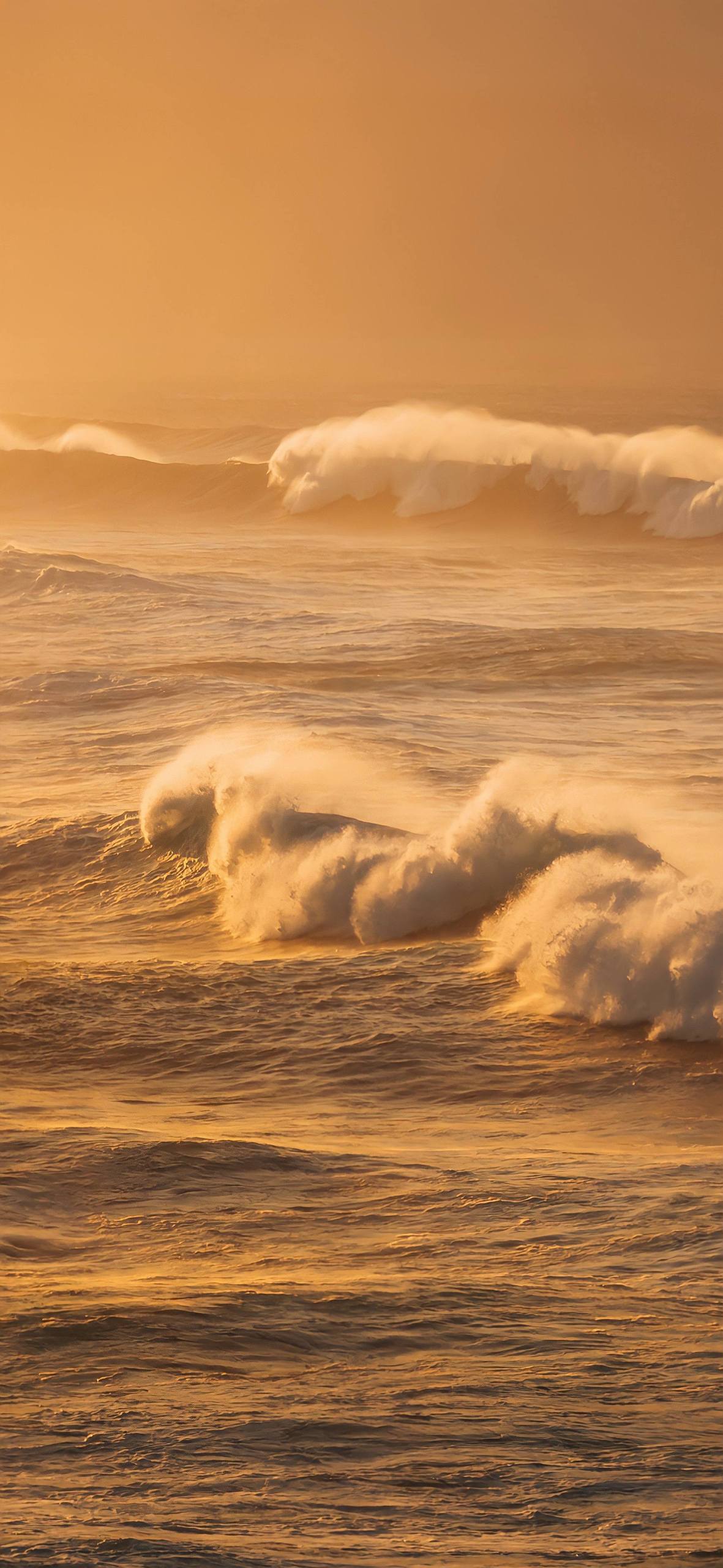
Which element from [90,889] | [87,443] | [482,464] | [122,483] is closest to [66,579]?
[90,889]

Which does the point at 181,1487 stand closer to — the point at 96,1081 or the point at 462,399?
the point at 96,1081

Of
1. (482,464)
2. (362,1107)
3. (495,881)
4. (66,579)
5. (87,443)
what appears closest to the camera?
(362,1107)

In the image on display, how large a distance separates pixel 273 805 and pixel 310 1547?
23.9ft

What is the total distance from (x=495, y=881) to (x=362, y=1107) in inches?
107

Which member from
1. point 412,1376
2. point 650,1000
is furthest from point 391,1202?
point 650,1000

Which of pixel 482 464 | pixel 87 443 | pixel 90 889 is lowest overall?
pixel 90 889

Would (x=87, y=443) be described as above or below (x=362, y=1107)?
above

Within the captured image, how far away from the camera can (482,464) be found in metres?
34.6

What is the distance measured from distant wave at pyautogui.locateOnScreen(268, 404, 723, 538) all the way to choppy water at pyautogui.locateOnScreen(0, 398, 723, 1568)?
15.2 meters

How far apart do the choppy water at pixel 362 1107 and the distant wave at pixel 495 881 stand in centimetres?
2

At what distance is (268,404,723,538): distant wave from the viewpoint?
106ft

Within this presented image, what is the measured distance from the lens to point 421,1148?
22.7 ft

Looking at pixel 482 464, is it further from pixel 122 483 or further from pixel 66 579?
pixel 66 579

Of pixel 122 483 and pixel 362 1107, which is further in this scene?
pixel 122 483
